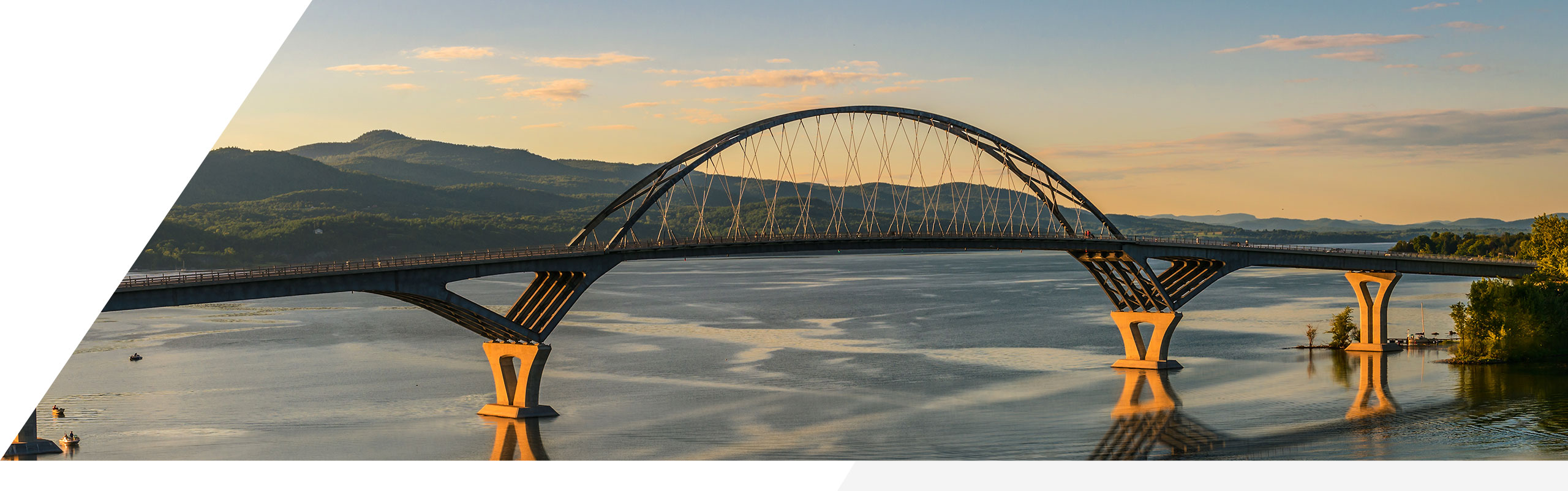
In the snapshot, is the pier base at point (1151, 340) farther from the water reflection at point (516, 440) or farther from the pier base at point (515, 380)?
the water reflection at point (516, 440)

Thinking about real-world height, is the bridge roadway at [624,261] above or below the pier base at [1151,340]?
above

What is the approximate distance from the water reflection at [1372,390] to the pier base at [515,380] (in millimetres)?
35732

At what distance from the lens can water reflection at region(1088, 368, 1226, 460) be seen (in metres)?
49.3

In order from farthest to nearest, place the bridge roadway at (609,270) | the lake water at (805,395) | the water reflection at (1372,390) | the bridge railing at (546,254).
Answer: the water reflection at (1372,390), the lake water at (805,395), the bridge roadway at (609,270), the bridge railing at (546,254)

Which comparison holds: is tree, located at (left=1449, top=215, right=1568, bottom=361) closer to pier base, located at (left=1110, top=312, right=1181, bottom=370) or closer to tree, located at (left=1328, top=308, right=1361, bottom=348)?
tree, located at (left=1328, top=308, right=1361, bottom=348)

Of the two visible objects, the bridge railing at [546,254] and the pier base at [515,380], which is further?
A: the pier base at [515,380]

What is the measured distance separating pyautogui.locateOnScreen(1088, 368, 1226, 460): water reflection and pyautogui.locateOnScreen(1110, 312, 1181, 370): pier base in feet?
23.7

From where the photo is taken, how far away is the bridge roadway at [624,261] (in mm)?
46031

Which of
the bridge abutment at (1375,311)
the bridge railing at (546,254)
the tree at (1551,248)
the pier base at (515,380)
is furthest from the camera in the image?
the bridge abutment at (1375,311)

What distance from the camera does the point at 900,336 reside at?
104812 millimetres

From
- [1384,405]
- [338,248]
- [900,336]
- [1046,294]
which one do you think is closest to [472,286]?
A: [338,248]

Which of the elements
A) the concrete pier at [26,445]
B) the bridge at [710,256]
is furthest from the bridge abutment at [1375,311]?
the concrete pier at [26,445]

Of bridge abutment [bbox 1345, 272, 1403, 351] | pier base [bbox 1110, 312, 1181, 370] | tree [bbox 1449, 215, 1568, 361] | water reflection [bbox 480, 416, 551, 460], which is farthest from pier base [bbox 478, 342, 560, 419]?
bridge abutment [bbox 1345, 272, 1403, 351]

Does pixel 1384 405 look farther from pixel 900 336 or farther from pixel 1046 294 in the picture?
pixel 1046 294
